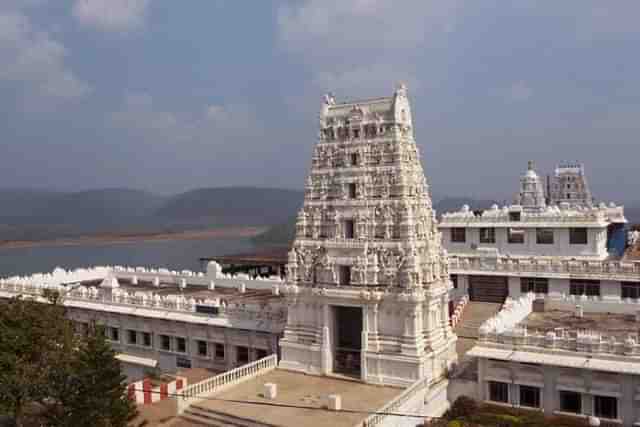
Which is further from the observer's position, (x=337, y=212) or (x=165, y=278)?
(x=165, y=278)

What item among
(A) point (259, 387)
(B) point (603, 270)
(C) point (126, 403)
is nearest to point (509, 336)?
(A) point (259, 387)

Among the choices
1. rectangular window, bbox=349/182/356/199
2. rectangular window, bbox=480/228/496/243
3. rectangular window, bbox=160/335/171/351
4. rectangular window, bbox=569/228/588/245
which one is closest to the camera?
rectangular window, bbox=349/182/356/199

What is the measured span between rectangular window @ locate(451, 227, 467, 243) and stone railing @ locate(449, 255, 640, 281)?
3.28 meters

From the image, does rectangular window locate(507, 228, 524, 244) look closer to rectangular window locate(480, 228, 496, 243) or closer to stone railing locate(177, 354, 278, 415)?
rectangular window locate(480, 228, 496, 243)

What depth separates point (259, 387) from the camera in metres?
30.0

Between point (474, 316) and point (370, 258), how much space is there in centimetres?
1389

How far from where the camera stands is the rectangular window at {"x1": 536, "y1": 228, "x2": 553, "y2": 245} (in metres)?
46.3

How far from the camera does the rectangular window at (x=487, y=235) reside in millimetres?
49125

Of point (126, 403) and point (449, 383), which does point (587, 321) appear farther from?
point (126, 403)

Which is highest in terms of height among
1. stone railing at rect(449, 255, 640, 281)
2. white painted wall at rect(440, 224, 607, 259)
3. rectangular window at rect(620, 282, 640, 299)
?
white painted wall at rect(440, 224, 607, 259)

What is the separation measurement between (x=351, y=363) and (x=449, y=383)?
5543 millimetres

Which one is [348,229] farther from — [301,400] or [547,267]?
[547,267]

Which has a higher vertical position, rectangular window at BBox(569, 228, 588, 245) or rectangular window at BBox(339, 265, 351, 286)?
rectangular window at BBox(569, 228, 588, 245)

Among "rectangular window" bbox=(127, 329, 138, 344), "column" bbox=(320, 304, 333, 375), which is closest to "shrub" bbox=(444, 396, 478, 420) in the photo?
"column" bbox=(320, 304, 333, 375)
